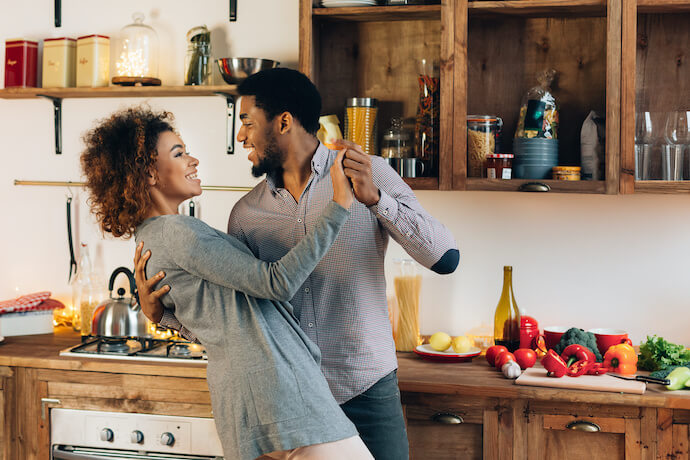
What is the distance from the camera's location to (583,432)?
2096 millimetres

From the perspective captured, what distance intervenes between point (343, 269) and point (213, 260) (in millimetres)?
432

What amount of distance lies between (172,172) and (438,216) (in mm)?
1249

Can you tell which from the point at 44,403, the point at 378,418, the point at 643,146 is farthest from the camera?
the point at 44,403

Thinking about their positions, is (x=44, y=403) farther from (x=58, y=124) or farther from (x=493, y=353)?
(x=493, y=353)

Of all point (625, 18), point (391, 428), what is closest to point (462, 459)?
point (391, 428)

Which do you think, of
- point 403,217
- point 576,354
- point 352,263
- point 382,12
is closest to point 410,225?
point 403,217

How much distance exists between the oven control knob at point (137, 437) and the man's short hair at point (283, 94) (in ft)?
3.81

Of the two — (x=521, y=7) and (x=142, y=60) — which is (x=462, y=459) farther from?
(x=142, y=60)

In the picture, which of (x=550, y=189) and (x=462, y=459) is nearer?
(x=462, y=459)

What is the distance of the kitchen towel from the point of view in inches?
109

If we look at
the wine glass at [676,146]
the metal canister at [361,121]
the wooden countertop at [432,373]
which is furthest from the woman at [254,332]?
the wine glass at [676,146]

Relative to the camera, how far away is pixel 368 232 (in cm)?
190

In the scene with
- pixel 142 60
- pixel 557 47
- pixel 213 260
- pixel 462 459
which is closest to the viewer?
pixel 213 260

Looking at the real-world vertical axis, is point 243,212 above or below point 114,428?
above
